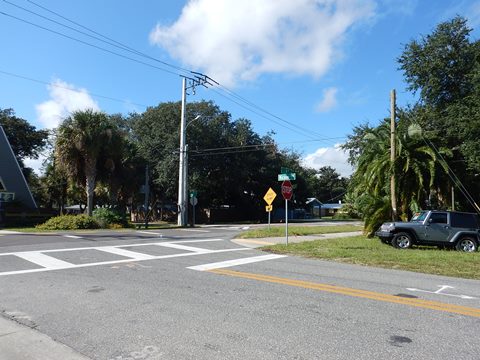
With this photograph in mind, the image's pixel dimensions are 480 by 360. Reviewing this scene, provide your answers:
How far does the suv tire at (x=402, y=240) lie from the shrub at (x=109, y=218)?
66.4 ft

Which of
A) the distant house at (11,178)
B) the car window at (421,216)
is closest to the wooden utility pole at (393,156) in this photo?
the car window at (421,216)

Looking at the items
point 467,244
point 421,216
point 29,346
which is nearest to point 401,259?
point 421,216

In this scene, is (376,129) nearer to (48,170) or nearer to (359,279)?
(359,279)

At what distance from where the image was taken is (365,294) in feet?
27.4

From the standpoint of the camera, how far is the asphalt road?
17.3 feet

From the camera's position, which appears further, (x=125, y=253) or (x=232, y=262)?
(x=125, y=253)

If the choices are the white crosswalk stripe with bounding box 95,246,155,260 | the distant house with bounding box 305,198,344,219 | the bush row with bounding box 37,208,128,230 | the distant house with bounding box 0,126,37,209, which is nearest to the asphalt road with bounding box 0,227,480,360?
the white crosswalk stripe with bounding box 95,246,155,260

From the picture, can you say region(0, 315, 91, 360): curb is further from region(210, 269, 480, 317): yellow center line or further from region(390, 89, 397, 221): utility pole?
region(390, 89, 397, 221): utility pole

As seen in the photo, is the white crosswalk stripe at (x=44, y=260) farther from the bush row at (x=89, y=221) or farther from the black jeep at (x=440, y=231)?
the bush row at (x=89, y=221)

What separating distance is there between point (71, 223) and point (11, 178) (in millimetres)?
10964

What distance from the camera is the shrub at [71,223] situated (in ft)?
96.3

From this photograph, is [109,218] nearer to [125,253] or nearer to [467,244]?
[125,253]

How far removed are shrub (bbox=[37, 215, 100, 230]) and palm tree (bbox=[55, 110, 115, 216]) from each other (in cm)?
163

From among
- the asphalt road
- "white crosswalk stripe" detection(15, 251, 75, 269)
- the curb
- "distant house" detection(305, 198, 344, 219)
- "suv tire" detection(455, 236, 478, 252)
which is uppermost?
"distant house" detection(305, 198, 344, 219)
